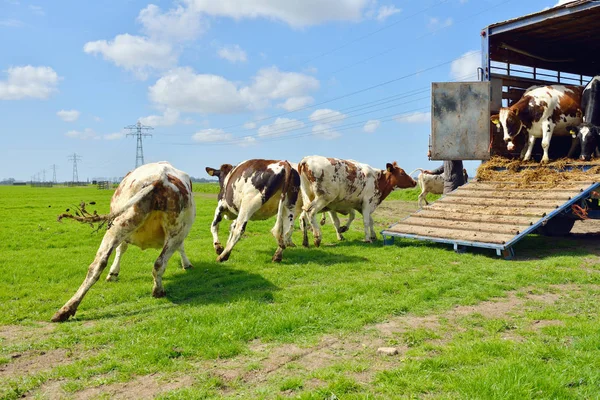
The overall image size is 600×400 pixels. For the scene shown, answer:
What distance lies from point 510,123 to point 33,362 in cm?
1281

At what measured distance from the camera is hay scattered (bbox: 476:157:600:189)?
11.2m

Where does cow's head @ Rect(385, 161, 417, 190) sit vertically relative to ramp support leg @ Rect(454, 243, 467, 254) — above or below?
above

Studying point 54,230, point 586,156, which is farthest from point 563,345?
point 54,230

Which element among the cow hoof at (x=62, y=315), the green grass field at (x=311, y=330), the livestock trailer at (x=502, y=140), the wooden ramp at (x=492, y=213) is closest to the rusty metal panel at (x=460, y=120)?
the livestock trailer at (x=502, y=140)

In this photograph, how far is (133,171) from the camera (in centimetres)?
740

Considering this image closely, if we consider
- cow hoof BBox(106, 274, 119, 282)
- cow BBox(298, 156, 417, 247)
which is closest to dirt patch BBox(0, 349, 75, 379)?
cow hoof BBox(106, 274, 119, 282)

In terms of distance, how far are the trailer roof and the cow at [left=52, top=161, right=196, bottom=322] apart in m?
11.3

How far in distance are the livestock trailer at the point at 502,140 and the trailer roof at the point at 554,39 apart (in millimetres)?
28

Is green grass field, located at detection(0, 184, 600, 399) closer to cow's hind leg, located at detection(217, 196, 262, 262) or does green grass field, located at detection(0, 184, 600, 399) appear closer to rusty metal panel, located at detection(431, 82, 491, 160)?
cow's hind leg, located at detection(217, 196, 262, 262)

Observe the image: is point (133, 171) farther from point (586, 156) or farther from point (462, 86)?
point (586, 156)

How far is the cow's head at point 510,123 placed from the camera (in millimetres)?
13375

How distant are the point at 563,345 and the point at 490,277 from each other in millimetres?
3420

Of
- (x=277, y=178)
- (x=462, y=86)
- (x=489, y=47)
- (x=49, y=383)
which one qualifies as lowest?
(x=49, y=383)

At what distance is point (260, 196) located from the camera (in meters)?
9.52
